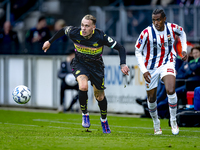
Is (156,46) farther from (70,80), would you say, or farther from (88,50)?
(70,80)

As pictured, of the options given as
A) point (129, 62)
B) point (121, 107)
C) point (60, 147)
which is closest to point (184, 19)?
point (129, 62)

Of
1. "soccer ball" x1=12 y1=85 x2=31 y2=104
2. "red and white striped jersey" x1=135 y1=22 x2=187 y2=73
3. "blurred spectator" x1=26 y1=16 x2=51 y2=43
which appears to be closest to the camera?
"red and white striped jersey" x1=135 y1=22 x2=187 y2=73

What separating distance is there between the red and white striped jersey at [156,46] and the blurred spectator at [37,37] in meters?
7.66

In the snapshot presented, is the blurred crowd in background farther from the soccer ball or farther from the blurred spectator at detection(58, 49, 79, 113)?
the soccer ball

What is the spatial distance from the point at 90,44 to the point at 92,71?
1.47 ft

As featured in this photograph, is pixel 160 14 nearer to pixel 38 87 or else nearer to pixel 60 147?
pixel 60 147

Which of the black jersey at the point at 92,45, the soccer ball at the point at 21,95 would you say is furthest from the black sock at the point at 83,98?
the soccer ball at the point at 21,95

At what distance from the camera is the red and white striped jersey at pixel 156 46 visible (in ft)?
26.2

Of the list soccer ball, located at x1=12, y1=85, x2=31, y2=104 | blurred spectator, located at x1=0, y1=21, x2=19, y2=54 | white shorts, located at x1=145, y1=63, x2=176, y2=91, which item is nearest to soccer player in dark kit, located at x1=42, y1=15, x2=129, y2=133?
white shorts, located at x1=145, y1=63, x2=176, y2=91

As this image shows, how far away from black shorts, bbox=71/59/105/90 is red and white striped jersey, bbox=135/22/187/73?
2.25 feet

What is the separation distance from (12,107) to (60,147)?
32.9 ft

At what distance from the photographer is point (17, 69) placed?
15648 millimetres

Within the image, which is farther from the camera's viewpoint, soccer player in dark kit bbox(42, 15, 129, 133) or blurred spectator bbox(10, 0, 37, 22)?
blurred spectator bbox(10, 0, 37, 22)

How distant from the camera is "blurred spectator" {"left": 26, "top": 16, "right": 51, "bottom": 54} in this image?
15.3 meters
